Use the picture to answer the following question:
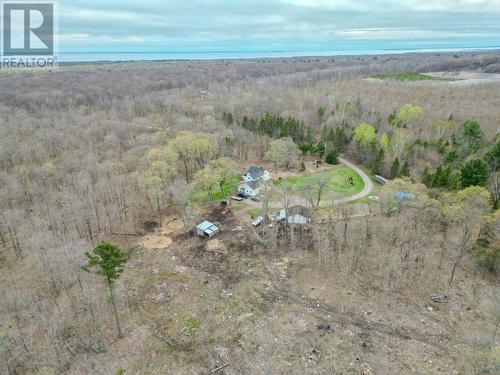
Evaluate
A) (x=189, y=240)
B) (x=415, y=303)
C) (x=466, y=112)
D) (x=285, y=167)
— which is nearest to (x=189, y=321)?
(x=189, y=240)

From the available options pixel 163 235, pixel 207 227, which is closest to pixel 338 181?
pixel 207 227

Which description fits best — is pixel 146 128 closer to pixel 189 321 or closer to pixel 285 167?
pixel 285 167

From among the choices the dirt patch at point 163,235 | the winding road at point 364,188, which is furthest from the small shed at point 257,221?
the winding road at point 364,188

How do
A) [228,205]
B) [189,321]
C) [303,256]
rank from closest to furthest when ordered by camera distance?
[189,321] < [303,256] < [228,205]

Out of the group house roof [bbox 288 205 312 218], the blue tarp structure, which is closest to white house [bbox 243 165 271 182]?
house roof [bbox 288 205 312 218]

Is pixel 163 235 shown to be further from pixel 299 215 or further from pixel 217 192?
pixel 299 215

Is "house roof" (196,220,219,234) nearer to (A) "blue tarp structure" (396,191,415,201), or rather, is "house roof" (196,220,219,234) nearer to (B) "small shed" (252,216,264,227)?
(B) "small shed" (252,216,264,227)
